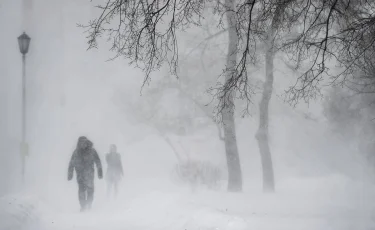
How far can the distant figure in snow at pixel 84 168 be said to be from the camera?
9500mm

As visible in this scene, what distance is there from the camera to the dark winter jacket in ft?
31.4

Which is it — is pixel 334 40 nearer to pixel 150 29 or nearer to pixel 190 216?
pixel 150 29

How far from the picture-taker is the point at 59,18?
5662 centimetres

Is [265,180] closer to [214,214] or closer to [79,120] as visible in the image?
[214,214]

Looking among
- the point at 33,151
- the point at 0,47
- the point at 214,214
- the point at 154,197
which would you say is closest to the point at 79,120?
the point at 33,151

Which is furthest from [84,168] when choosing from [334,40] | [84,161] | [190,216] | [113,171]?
[334,40]

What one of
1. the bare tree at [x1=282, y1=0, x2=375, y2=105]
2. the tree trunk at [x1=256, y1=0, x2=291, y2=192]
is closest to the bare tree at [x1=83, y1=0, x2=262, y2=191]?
the bare tree at [x1=282, y1=0, x2=375, y2=105]

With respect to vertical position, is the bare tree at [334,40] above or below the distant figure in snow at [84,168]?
above

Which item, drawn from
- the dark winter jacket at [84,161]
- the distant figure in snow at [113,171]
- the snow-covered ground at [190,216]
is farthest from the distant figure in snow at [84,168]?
the distant figure in snow at [113,171]

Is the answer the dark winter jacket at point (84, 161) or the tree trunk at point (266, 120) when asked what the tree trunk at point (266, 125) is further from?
the dark winter jacket at point (84, 161)

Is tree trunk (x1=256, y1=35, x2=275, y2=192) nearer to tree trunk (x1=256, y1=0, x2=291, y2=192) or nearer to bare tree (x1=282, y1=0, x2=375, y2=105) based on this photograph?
tree trunk (x1=256, y1=0, x2=291, y2=192)

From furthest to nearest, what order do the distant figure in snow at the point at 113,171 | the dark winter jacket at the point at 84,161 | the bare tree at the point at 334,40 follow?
the distant figure in snow at the point at 113,171
the dark winter jacket at the point at 84,161
the bare tree at the point at 334,40

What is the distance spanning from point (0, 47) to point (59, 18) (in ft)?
39.0

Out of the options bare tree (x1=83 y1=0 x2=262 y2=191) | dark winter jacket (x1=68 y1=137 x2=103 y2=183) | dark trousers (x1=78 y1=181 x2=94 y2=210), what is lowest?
dark trousers (x1=78 y1=181 x2=94 y2=210)
